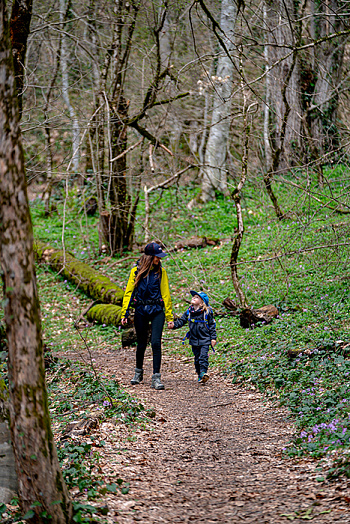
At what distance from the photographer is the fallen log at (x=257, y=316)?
8.55 metres

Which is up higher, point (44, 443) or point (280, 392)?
point (44, 443)

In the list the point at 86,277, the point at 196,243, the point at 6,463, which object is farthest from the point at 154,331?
the point at 196,243

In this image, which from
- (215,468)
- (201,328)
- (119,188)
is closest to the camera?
(215,468)

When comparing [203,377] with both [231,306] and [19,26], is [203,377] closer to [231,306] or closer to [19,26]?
[231,306]

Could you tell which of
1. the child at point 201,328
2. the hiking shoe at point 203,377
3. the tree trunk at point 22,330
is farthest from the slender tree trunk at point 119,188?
the tree trunk at point 22,330

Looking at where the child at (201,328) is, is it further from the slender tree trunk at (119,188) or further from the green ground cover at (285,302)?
the slender tree trunk at (119,188)

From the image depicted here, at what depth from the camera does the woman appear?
22.1 ft

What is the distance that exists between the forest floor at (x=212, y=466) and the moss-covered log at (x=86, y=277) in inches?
199

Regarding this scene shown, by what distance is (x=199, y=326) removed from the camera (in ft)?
23.9

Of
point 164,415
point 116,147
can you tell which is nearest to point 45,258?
point 116,147

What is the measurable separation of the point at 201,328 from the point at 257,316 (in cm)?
169

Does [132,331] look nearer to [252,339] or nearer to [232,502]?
[252,339]

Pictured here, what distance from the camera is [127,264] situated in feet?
47.1

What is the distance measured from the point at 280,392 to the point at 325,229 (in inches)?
129
